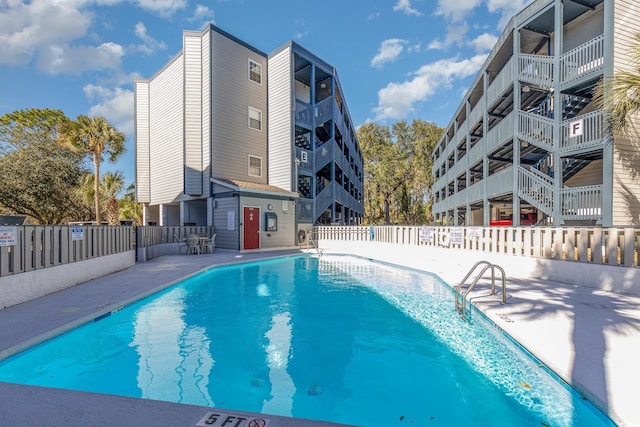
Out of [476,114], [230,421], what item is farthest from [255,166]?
[230,421]

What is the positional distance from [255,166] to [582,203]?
53.2 ft

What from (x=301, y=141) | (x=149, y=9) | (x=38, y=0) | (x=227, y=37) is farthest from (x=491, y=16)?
(x=38, y=0)

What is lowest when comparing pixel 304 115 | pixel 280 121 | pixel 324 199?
pixel 324 199

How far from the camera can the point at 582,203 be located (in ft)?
34.6

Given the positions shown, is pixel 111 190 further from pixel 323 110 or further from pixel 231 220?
→ pixel 323 110

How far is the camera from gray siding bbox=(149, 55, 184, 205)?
1772 centimetres

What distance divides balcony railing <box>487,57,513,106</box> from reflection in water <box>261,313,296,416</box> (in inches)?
619

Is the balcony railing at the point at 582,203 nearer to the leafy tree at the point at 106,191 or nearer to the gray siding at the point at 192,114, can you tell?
the gray siding at the point at 192,114

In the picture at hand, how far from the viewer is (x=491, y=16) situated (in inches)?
766

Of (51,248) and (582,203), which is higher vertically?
(582,203)

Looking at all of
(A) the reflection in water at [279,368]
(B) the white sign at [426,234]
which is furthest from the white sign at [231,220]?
(A) the reflection in water at [279,368]

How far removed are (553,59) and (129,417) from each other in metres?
16.9

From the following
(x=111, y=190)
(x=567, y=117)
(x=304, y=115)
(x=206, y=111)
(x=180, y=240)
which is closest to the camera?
(x=567, y=117)

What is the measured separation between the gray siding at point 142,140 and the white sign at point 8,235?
16.9 m
